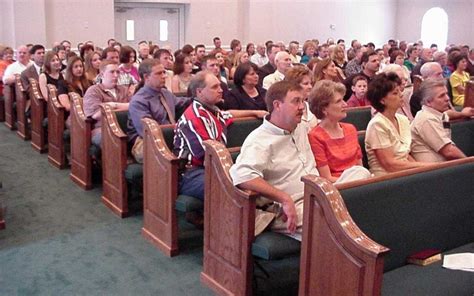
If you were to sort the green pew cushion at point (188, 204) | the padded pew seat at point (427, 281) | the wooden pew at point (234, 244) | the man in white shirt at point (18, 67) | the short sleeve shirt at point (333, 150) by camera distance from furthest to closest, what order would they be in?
the man in white shirt at point (18, 67)
the green pew cushion at point (188, 204)
the short sleeve shirt at point (333, 150)
the wooden pew at point (234, 244)
the padded pew seat at point (427, 281)

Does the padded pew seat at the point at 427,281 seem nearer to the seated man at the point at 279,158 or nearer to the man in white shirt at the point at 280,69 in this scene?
the seated man at the point at 279,158

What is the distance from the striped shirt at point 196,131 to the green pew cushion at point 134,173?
0.62 m

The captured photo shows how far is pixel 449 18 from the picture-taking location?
16.1 metres

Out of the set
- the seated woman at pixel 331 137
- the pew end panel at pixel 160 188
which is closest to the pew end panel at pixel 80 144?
the pew end panel at pixel 160 188

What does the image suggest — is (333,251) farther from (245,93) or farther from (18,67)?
(18,67)

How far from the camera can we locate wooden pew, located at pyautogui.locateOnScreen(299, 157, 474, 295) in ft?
7.73

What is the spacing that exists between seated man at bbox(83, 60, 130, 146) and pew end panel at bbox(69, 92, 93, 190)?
74 millimetres

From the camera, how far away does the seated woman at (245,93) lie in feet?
16.2

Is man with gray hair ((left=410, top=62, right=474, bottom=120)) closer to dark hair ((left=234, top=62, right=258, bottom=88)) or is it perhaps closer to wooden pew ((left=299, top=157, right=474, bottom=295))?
wooden pew ((left=299, top=157, right=474, bottom=295))

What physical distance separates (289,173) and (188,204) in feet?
2.92

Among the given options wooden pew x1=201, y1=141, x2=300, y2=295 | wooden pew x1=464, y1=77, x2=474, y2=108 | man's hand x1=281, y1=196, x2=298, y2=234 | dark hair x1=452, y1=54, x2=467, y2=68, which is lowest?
wooden pew x1=201, y1=141, x2=300, y2=295

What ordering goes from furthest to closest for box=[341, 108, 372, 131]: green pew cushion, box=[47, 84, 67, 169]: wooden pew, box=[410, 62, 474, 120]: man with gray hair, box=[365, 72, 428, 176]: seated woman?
1. box=[47, 84, 67, 169]: wooden pew
2. box=[341, 108, 372, 131]: green pew cushion
3. box=[410, 62, 474, 120]: man with gray hair
4. box=[365, 72, 428, 176]: seated woman

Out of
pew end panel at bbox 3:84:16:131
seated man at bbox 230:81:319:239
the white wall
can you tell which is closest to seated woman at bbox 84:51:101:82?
pew end panel at bbox 3:84:16:131

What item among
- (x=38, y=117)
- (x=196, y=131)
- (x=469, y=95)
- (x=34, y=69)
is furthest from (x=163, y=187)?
(x=34, y=69)
